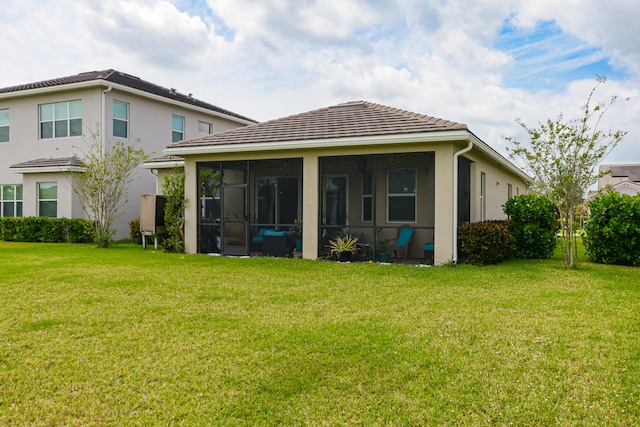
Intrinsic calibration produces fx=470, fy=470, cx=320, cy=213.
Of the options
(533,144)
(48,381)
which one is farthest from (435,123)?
(48,381)

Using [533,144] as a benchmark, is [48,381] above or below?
below

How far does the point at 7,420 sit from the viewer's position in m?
3.49

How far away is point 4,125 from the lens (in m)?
20.4

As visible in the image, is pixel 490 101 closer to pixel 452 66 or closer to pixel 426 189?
pixel 452 66

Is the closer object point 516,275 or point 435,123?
point 516,275

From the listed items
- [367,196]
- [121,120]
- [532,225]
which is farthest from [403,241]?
[121,120]

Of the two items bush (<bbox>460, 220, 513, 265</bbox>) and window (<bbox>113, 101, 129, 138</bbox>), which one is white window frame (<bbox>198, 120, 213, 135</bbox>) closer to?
window (<bbox>113, 101, 129, 138</bbox>)

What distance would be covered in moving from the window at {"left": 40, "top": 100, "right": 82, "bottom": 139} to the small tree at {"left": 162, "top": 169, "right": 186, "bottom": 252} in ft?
23.2

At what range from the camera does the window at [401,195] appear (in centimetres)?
1290

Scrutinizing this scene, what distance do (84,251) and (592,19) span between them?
571 inches

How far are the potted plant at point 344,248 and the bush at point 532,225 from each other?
4.26 m

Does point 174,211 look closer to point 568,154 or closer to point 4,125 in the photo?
point 568,154

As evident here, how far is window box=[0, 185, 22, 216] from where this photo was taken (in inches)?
771

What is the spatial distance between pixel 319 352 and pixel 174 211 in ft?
33.2
